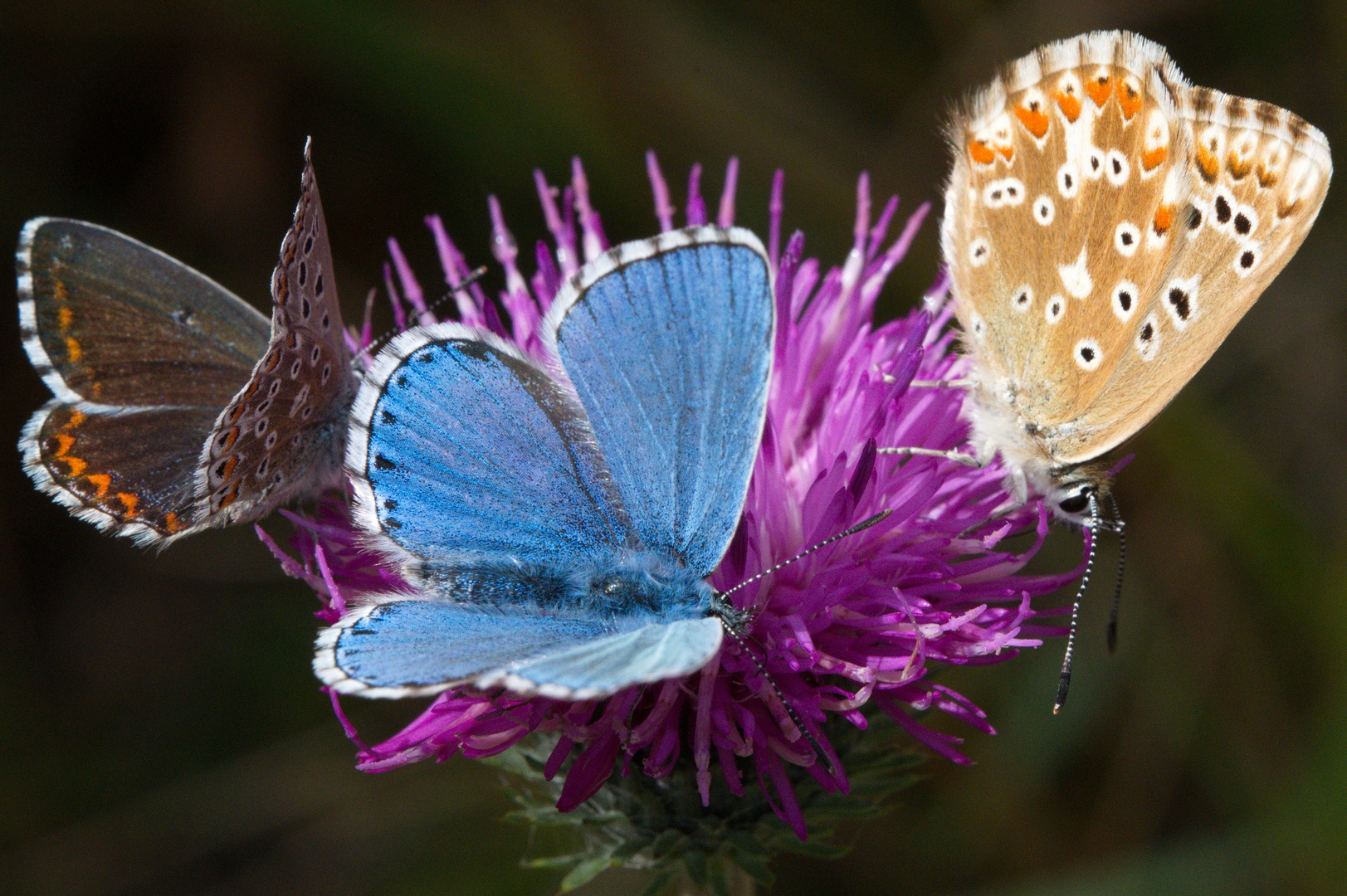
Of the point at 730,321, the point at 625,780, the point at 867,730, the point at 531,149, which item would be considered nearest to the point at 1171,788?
the point at 867,730

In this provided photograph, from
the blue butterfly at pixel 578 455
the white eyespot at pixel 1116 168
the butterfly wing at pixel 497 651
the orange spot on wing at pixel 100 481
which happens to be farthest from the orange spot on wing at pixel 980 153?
the orange spot on wing at pixel 100 481

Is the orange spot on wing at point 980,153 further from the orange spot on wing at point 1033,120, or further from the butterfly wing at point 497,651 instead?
the butterfly wing at point 497,651

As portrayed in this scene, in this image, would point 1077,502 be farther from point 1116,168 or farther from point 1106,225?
point 1116,168

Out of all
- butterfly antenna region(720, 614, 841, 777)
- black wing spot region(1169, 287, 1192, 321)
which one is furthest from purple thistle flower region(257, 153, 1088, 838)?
black wing spot region(1169, 287, 1192, 321)

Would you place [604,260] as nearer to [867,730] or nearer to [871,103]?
[867,730]

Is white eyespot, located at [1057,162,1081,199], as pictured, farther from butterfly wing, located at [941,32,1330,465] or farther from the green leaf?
the green leaf

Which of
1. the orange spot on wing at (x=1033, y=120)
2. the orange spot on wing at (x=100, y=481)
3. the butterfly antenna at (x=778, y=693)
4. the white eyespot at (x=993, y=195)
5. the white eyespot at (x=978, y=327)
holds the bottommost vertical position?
the butterfly antenna at (x=778, y=693)

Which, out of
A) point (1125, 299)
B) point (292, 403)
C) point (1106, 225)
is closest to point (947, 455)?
point (1125, 299)
